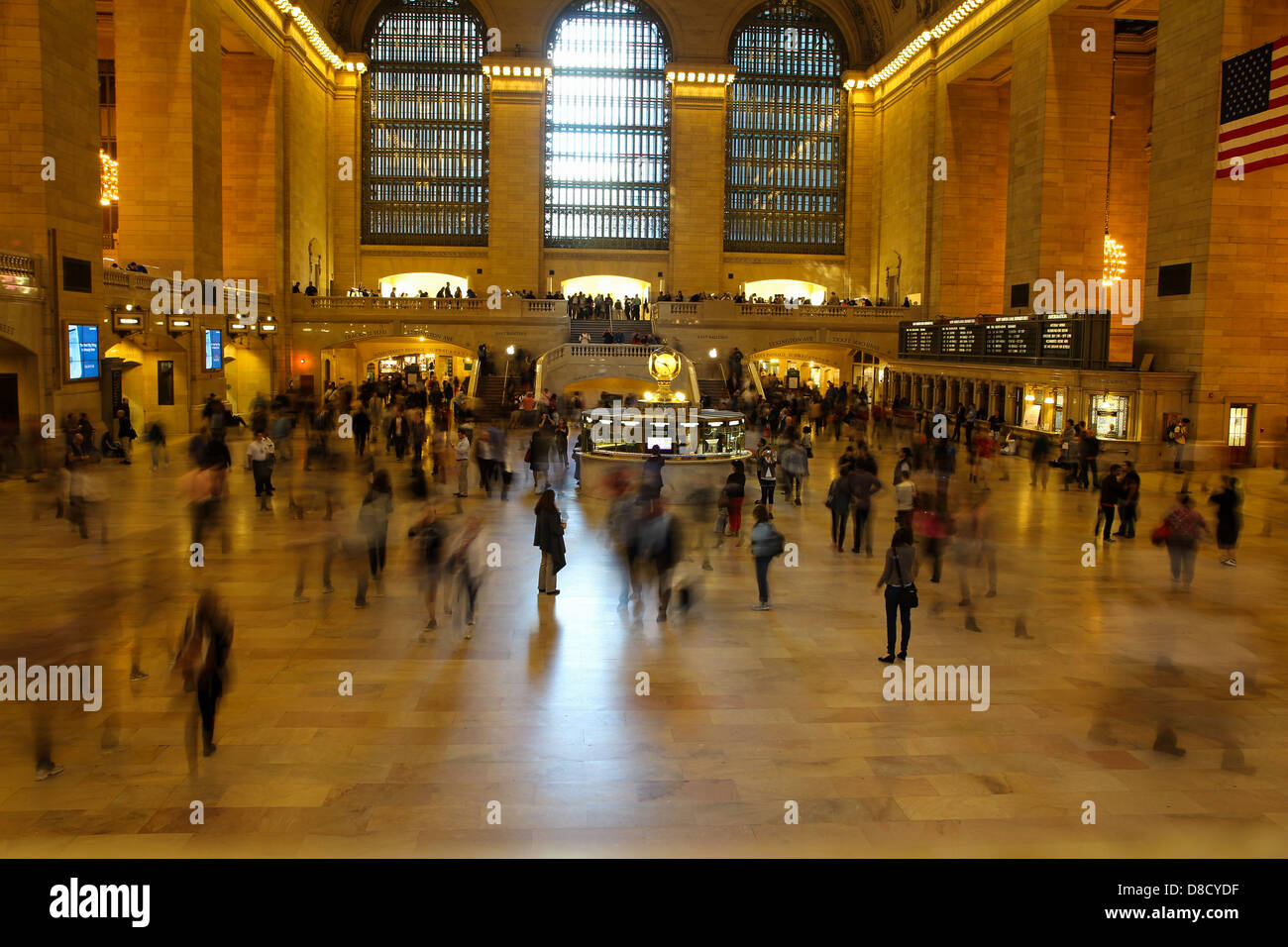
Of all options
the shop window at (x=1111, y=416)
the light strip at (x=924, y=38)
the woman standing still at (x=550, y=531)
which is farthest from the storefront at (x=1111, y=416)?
the light strip at (x=924, y=38)

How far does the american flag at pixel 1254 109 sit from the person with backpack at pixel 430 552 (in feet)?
56.4

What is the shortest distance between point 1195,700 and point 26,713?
29.4ft

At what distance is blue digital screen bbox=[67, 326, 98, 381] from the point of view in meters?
21.9

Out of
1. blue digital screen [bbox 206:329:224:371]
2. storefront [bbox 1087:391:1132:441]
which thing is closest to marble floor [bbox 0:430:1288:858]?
storefront [bbox 1087:391:1132:441]

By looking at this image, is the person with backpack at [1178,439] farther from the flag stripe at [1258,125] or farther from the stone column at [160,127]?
the stone column at [160,127]

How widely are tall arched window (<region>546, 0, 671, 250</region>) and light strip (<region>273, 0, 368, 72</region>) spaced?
8.67 m

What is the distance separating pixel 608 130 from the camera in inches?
1873

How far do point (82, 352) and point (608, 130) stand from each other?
98.8ft

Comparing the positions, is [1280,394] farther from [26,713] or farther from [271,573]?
[26,713]

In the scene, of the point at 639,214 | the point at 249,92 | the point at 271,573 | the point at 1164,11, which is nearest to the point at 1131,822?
the point at 271,573

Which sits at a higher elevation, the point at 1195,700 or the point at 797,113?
the point at 797,113

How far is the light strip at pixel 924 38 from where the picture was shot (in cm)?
3541

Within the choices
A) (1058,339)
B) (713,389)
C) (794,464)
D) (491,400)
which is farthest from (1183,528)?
(491,400)

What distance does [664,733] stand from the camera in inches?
296
